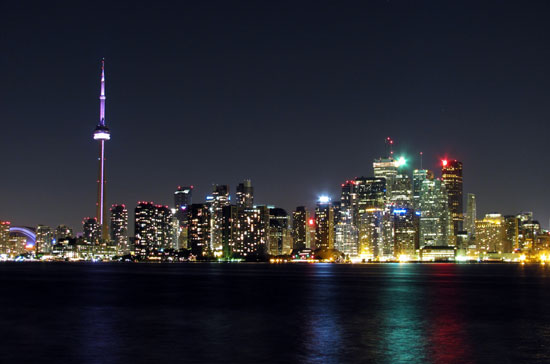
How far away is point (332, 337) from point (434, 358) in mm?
11202

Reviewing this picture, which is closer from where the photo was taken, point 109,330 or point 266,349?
point 266,349

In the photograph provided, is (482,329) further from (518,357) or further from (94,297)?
(94,297)

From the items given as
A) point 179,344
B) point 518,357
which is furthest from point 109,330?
point 518,357

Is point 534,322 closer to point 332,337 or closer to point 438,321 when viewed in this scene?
point 438,321

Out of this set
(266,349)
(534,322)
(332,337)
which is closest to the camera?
(266,349)

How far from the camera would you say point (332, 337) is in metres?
51.8

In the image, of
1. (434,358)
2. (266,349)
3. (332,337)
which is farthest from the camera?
(332,337)

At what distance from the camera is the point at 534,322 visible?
62.8 meters

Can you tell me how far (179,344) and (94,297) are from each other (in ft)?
157

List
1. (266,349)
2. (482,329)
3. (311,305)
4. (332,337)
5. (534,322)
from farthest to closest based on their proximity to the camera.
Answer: (311,305), (534,322), (482,329), (332,337), (266,349)

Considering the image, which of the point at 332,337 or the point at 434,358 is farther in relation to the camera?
the point at 332,337

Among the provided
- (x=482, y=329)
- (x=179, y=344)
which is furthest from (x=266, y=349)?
(x=482, y=329)

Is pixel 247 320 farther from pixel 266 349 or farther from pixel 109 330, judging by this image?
pixel 266 349

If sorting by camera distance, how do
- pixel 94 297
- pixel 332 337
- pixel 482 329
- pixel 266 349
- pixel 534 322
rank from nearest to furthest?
pixel 266 349 → pixel 332 337 → pixel 482 329 → pixel 534 322 → pixel 94 297
